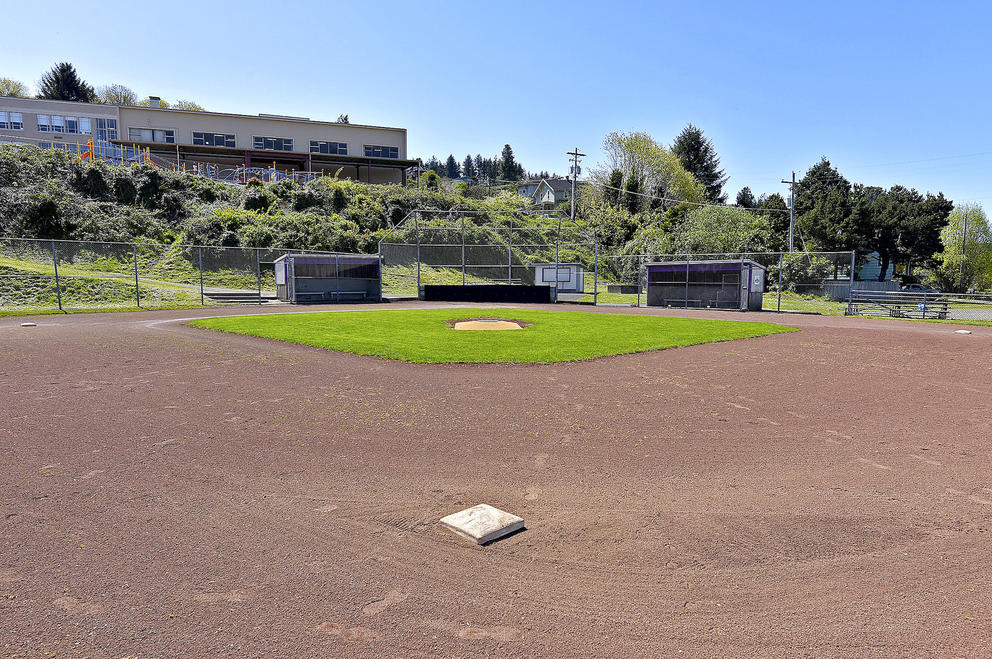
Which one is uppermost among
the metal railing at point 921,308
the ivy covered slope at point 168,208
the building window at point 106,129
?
the building window at point 106,129

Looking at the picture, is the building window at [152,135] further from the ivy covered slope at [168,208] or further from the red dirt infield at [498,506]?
the red dirt infield at [498,506]

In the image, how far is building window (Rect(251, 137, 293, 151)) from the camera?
5553cm

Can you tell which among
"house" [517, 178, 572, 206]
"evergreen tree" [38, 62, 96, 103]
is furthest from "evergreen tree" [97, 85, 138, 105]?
"house" [517, 178, 572, 206]

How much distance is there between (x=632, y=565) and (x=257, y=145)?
6233 cm

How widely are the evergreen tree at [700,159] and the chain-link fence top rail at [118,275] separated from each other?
240 feet

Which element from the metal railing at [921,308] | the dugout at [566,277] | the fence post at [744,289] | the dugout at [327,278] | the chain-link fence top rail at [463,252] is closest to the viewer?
the metal railing at [921,308]

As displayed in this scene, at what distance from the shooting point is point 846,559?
3.50 metres

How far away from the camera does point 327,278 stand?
3194 centimetres

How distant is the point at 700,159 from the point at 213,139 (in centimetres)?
7199

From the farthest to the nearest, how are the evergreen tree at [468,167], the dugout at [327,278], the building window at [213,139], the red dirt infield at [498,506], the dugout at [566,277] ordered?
1. the evergreen tree at [468,167]
2. the building window at [213,139]
3. the dugout at [566,277]
4. the dugout at [327,278]
5. the red dirt infield at [498,506]

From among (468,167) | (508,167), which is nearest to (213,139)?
(508,167)

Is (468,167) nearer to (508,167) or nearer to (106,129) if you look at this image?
(508,167)

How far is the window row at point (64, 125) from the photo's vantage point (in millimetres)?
54000

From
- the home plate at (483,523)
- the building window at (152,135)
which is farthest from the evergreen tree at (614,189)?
the home plate at (483,523)
